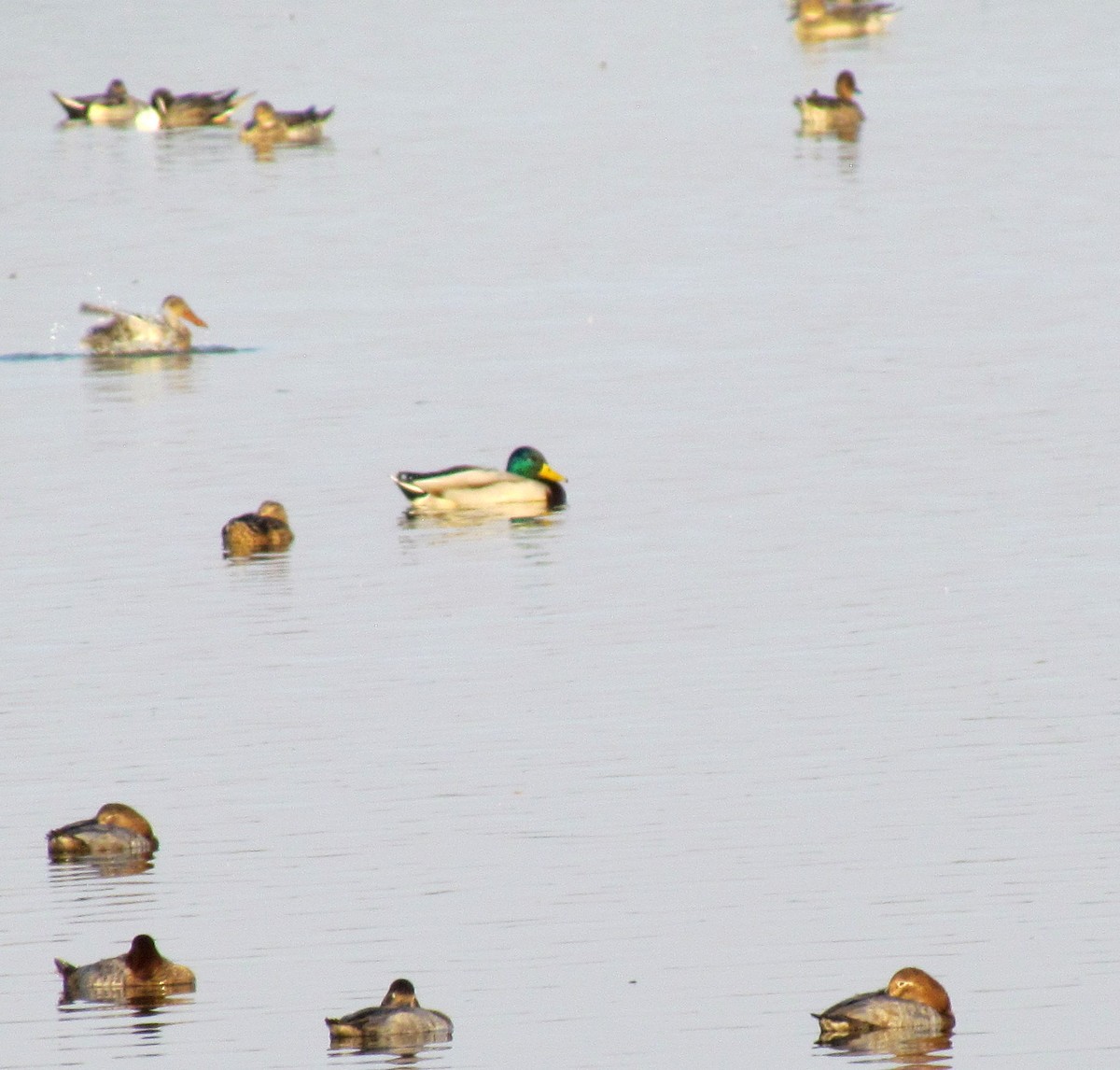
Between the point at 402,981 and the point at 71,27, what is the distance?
250ft

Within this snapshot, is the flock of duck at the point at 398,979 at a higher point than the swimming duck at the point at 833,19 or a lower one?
lower

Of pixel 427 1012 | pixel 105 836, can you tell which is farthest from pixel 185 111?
pixel 427 1012

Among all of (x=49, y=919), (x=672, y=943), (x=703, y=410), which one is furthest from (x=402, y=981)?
(x=703, y=410)

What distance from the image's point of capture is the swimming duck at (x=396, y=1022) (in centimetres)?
945

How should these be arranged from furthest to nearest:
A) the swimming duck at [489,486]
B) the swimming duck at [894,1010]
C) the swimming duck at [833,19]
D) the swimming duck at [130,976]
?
the swimming duck at [833,19], the swimming duck at [489,486], the swimming duck at [130,976], the swimming duck at [894,1010]

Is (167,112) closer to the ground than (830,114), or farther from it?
farther from it

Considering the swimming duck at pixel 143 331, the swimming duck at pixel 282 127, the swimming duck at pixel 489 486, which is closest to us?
the swimming duck at pixel 489 486

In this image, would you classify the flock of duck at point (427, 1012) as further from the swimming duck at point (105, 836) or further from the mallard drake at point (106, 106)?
the mallard drake at point (106, 106)

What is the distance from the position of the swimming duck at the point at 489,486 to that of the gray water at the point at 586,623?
307 millimetres

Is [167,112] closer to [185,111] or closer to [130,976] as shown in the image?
→ [185,111]

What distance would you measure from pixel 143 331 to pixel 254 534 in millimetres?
10468

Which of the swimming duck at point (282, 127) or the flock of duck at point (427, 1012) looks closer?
the flock of duck at point (427, 1012)

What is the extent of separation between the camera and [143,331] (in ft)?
94.7

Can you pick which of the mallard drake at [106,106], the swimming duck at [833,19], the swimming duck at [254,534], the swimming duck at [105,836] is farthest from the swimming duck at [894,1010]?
the swimming duck at [833,19]
